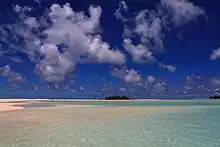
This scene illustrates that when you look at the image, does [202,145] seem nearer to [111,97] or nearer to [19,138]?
[19,138]

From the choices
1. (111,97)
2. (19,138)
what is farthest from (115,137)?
(111,97)

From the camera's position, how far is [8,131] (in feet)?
49.5

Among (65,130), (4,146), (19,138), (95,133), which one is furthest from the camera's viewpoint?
(65,130)

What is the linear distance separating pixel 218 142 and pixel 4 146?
8.40 m

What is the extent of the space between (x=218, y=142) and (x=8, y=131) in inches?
400

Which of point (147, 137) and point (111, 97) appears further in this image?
point (111, 97)

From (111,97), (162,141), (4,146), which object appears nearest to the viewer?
(4,146)

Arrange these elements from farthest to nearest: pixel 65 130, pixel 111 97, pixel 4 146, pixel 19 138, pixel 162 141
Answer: pixel 111 97 → pixel 65 130 → pixel 19 138 → pixel 162 141 → pixel 4 146

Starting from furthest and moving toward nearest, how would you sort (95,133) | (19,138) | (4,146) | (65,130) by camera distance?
1. (65,130)
2. (95,133)
3. (19,138)
4. (4,146)

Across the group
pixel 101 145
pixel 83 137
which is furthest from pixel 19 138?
A: pixel 101 145

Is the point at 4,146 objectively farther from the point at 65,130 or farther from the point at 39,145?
the point at 65,130

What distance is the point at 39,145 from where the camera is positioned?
454 inches

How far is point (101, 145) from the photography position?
1140 centimetres

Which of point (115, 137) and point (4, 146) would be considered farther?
point (115, 137)
